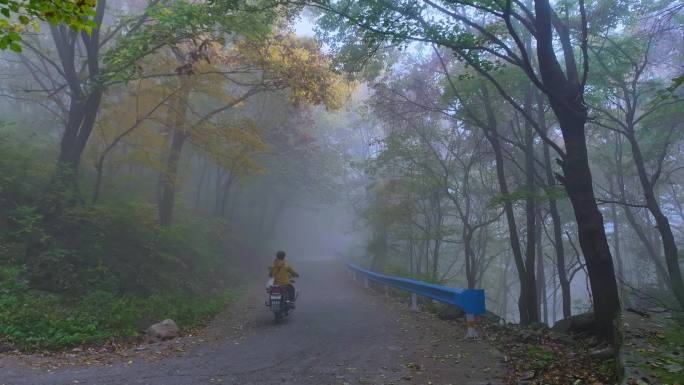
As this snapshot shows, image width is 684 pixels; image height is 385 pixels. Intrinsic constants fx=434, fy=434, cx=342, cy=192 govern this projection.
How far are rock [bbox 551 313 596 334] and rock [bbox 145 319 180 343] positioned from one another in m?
7.45

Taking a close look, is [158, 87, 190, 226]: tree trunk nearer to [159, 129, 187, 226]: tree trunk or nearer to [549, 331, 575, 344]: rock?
[159, 129, 187, 226]: tree trunk

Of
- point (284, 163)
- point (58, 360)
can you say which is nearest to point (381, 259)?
point (284, 163)

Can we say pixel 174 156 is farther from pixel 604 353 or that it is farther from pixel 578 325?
pixel 604 353

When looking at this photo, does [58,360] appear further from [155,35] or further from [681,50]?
[681,50]

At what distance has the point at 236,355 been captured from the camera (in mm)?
7090

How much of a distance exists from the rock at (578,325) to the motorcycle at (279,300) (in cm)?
584

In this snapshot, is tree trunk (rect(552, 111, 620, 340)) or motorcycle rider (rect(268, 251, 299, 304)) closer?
tree trunk (rect(552, 111, 620, 340))

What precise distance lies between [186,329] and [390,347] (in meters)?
4.67

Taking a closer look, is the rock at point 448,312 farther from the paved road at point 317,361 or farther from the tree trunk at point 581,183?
the tree trunk at point 581,183

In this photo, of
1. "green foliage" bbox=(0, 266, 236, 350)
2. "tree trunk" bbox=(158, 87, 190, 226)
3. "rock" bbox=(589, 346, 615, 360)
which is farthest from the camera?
"tree trunk" bbox=(158, 87, 190, 226)

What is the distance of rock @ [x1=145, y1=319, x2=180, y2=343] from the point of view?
8.35 metres

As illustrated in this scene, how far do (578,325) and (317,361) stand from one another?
4.75 meters

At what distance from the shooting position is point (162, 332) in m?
8.49

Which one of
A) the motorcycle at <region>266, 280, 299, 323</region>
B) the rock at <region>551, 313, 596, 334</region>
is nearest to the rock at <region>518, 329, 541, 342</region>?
the rock at <region>551, 313, 596, 334</region>
